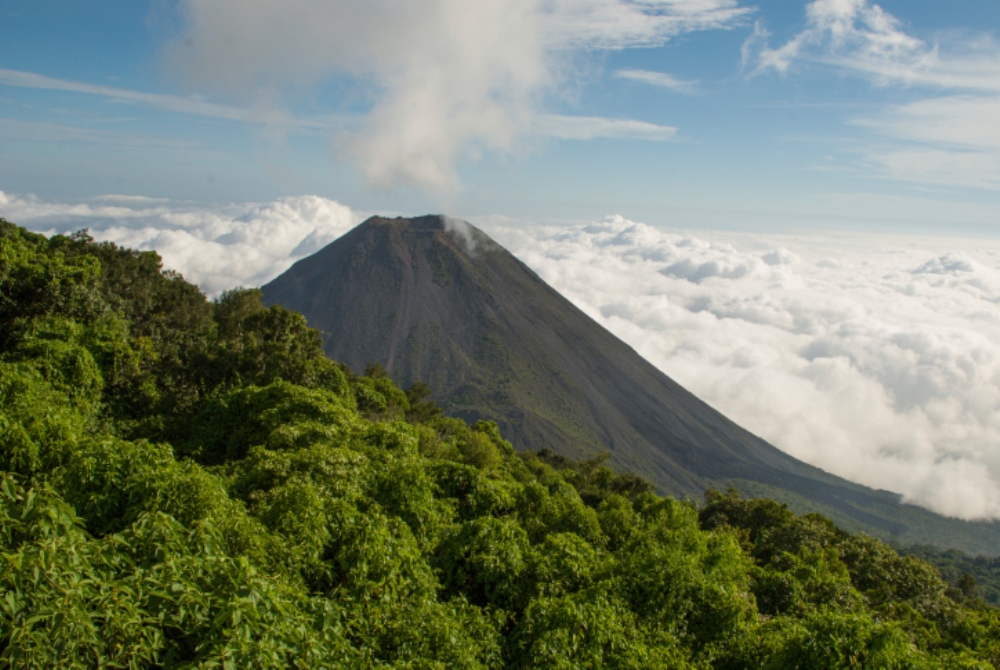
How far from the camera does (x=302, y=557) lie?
8930 millimetres

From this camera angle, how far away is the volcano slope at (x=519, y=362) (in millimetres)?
104312

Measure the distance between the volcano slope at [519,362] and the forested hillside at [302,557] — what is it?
75.3 metres

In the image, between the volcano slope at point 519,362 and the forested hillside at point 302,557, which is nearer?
the forested hillside at point 302,557

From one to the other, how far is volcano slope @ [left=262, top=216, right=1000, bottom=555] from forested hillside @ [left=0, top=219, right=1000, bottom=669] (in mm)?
75339

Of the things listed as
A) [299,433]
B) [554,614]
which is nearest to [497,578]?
[554,614]

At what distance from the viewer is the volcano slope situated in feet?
342

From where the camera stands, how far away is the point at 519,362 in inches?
4609

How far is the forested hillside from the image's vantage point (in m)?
5.32

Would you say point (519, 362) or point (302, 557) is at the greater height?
point (519, 362)

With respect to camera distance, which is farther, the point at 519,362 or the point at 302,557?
the point at 519,362

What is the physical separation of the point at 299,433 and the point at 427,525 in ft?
19.5

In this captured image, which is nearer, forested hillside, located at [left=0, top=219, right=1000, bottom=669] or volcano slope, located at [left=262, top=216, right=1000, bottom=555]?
forested hillside, located at [left=0, top=219, right=1000, bottom=669]

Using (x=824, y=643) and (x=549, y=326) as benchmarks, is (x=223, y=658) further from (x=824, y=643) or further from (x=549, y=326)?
(x=549, y=326)

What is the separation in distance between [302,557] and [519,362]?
356ft
